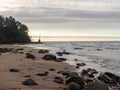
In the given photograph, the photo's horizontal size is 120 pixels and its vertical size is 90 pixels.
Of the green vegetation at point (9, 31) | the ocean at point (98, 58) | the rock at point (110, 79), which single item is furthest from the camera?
the green vegetation at point (9, 31)

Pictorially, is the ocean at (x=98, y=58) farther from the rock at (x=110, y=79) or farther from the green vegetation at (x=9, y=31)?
the green vegetation at (x=9, y=31)

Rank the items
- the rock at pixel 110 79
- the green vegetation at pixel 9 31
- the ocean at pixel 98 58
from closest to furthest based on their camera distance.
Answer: the rock at pixel 110 79 → the ocean at pixel 98 58 → the green vegetation at pixel 9 31

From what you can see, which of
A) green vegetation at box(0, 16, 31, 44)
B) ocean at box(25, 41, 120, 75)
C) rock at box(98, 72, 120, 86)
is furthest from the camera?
green vegetation at box(0, 16, 31, 44)

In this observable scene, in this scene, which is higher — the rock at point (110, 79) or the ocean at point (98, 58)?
the rock at point (110, 79)

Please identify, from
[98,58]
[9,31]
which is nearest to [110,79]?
[98,58]

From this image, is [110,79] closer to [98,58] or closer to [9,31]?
[98,58]

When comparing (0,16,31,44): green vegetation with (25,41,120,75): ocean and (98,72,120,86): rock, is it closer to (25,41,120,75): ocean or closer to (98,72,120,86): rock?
(25,41,120,75): ocean

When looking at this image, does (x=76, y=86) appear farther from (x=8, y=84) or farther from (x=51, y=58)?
(x=51, y=58)

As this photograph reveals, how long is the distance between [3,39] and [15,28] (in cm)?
665

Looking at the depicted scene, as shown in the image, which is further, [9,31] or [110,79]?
[9,31]

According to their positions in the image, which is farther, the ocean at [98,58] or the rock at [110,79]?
the ocean at [98,58]

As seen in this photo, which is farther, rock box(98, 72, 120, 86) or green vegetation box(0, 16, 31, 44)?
green vegetation box(0, 16, 31, 44)

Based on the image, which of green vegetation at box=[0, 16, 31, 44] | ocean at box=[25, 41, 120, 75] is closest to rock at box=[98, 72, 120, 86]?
ocean at box=[25, 41, 120, 75]

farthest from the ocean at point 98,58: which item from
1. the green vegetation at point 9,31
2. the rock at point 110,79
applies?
the green vegetation at point 9,31
